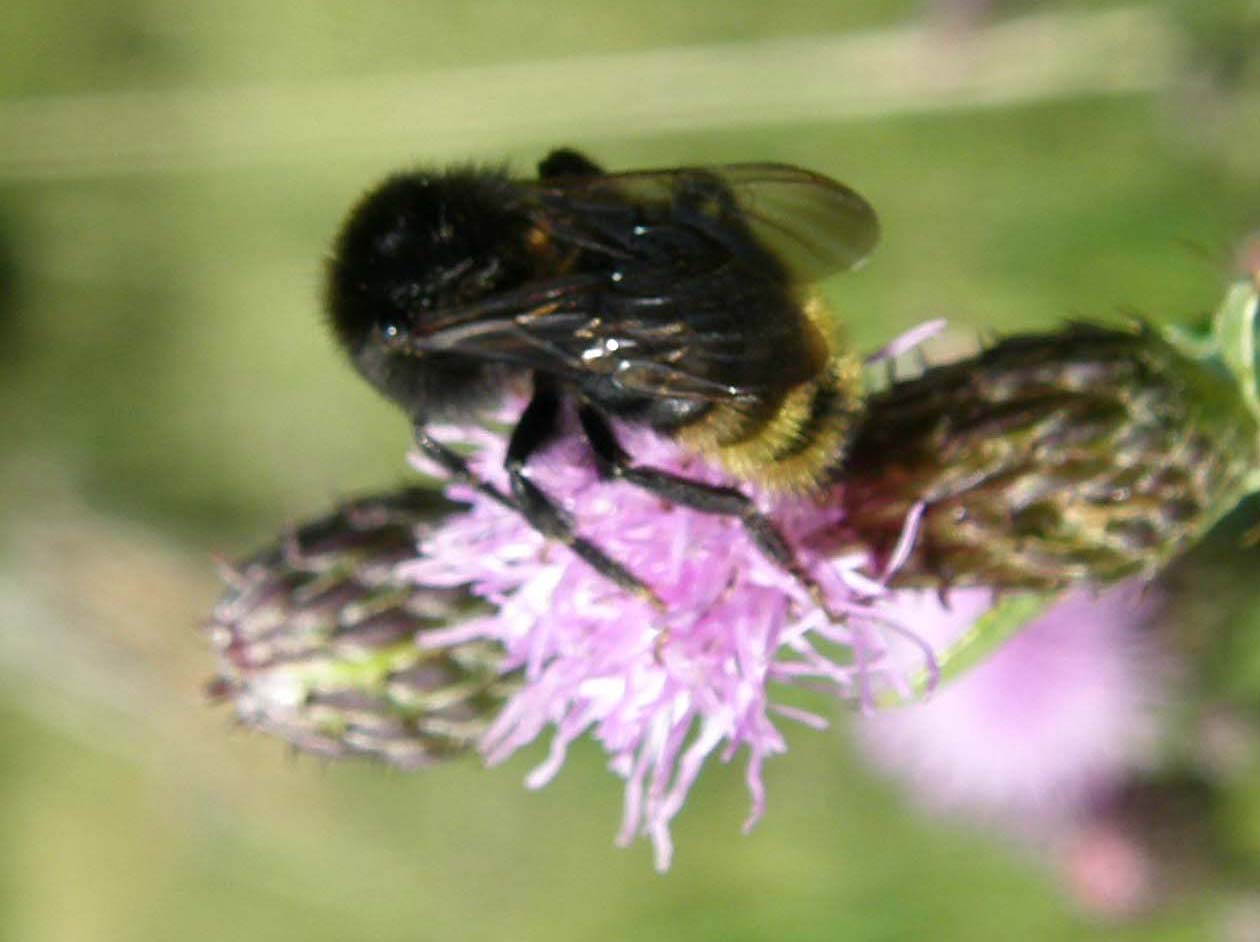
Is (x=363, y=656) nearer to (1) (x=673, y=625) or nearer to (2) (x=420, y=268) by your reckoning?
(1) (x=673, y=625)

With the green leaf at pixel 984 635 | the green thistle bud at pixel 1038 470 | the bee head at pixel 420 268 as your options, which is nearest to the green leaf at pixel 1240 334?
the green thistle bud at pixel 1038 470

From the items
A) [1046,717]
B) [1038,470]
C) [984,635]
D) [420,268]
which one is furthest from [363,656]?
[1046,717]

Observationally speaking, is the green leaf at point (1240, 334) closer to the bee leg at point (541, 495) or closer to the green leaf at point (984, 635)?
the green leaf at point (984, 635)

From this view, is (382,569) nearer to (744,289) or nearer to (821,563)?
(821,563)

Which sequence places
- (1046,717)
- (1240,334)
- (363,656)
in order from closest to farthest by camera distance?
(1240,334) → (363,656) → (1046,717)

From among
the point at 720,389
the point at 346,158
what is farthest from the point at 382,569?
the point at 346,158

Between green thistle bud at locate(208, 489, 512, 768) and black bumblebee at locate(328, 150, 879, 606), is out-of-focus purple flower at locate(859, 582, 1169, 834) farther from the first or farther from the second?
black bumblebee at locate(328, 150, 879, 606)
